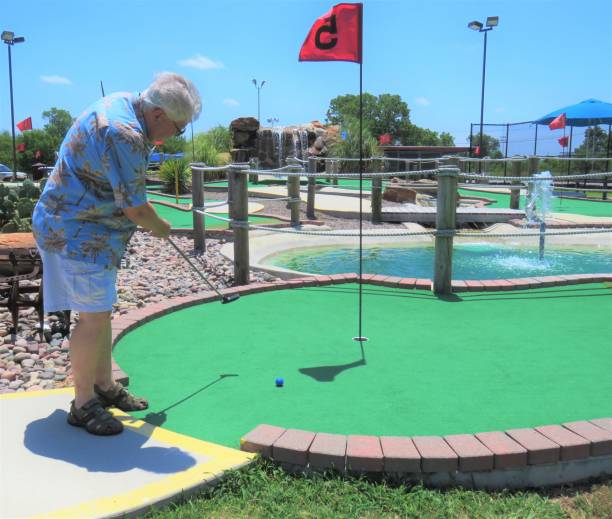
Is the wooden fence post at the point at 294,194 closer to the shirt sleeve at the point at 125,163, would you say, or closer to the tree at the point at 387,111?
the shirt sleeve at the point at 125,163

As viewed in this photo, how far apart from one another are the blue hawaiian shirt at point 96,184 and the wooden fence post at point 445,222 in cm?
A: 291

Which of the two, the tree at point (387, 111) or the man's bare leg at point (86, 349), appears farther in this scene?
the tree at point (387, 111)

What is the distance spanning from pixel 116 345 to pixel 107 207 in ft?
4.74

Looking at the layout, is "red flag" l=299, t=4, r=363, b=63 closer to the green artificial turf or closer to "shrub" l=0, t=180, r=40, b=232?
"shrub" l=0, t=180, r=40, b=232

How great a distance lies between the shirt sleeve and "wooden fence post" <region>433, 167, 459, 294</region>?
2983 millimetres

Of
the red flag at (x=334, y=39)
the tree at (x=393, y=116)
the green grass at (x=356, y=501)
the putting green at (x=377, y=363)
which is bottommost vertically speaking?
the green grass at (x=356, y=501)

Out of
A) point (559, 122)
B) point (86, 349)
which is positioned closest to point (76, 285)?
point (86, 349)

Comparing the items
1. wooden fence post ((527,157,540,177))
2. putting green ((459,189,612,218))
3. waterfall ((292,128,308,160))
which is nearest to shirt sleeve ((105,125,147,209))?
wooden fence post ((527,157,540,177))

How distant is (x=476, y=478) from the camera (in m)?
2.23

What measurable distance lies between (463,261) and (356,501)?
6.18m

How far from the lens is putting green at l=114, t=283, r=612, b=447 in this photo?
264 centimetres

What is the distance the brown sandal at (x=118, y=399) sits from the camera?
8.73 feet

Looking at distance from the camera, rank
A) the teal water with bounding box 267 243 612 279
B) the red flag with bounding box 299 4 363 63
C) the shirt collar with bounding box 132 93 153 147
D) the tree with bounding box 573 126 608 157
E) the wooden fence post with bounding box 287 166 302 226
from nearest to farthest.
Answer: the shirt collar with bounding box 132 93 153 147 → the red flag with bounding box 299 4 363 63 → the teal water with bounding box 267 243 612 279 → the wooden fence post with bounding box 287 166 302 226 → the tree with bounding box 573 126 608 157

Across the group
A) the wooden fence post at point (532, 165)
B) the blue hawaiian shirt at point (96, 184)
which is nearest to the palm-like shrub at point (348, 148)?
the wooden fence post at point (532, 165)
